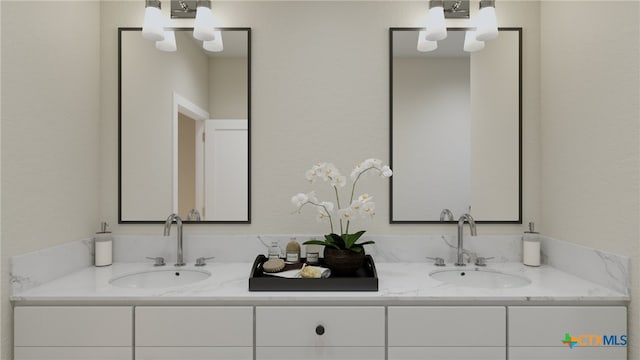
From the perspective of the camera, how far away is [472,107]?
1.98 m

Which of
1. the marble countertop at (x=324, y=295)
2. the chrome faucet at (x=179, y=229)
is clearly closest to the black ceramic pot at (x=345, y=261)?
the marble countertop at (x=324, y=295)

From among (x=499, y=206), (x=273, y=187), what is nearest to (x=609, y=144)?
(x=499, y=206)

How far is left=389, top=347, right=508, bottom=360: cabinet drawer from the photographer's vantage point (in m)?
1.41

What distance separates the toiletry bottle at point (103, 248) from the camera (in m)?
1.88

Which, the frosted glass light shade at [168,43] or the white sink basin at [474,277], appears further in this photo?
the frosted glass light shade at [168,43]

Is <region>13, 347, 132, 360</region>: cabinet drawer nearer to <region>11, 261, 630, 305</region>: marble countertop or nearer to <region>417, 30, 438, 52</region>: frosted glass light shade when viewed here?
<region>11, 261, 630, 305</region>: marble countertop

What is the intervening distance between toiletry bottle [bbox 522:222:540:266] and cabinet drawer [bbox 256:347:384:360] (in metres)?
0.99

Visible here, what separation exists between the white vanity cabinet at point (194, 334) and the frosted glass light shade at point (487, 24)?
1768 mm

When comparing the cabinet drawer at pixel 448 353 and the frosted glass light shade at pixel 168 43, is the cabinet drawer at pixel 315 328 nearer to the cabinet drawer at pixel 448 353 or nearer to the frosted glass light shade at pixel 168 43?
the cabinet drawer at pixel 448 353

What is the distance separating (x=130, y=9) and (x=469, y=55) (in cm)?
188

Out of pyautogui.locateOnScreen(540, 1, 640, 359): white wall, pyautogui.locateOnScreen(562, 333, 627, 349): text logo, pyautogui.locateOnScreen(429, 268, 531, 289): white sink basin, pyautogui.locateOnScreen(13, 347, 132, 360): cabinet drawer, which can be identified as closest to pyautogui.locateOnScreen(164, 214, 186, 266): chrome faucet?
pyautogui.locateOnScreen(13, 347, 132, 360): cabinet drawer

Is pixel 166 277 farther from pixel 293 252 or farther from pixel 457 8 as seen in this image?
pixel 457 8

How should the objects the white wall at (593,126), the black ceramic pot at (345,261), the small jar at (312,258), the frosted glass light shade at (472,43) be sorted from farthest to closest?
the frosted glass light shade at (472,43) → the small jar at (312,258) → the black ceramic pot at (345,261) → the white wall at (593,126)

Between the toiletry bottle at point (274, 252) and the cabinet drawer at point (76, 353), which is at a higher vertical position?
the toiletry bottle at point (274, 252)
